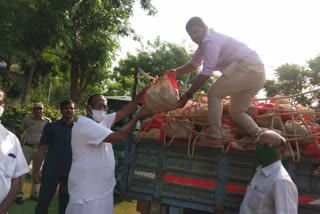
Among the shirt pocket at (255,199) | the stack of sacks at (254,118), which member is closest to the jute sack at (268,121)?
the stack of sacks at (254,118)

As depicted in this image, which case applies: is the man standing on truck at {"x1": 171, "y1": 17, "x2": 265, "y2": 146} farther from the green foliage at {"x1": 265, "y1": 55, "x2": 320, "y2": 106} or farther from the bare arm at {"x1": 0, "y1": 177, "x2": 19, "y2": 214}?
the green foliage at {"x1": 265, "y1": 55, "x2": 320, "y2": 106}

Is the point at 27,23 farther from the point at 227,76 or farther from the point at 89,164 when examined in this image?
the point at 227,76

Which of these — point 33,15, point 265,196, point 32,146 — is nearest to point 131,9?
point 33,15

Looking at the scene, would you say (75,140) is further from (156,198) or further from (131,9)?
(131,9)

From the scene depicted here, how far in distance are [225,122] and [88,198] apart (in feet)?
5.10

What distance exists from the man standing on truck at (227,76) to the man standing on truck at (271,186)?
1.43 ft

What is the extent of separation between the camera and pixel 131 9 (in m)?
10.7

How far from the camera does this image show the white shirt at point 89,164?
2.26 metres

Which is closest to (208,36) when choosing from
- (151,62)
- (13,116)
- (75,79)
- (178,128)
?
(178,128)

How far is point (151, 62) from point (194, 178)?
19.9 metres

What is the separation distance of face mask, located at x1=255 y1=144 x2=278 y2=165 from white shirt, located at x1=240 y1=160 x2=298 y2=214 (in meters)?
0.05

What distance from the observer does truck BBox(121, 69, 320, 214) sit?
7.36ft

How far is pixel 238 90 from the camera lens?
2516 mm

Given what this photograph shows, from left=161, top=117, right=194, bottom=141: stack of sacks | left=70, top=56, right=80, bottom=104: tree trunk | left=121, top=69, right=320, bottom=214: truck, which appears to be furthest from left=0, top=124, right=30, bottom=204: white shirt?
left=70, top=56, right=80, bottom=104: tree trunk
